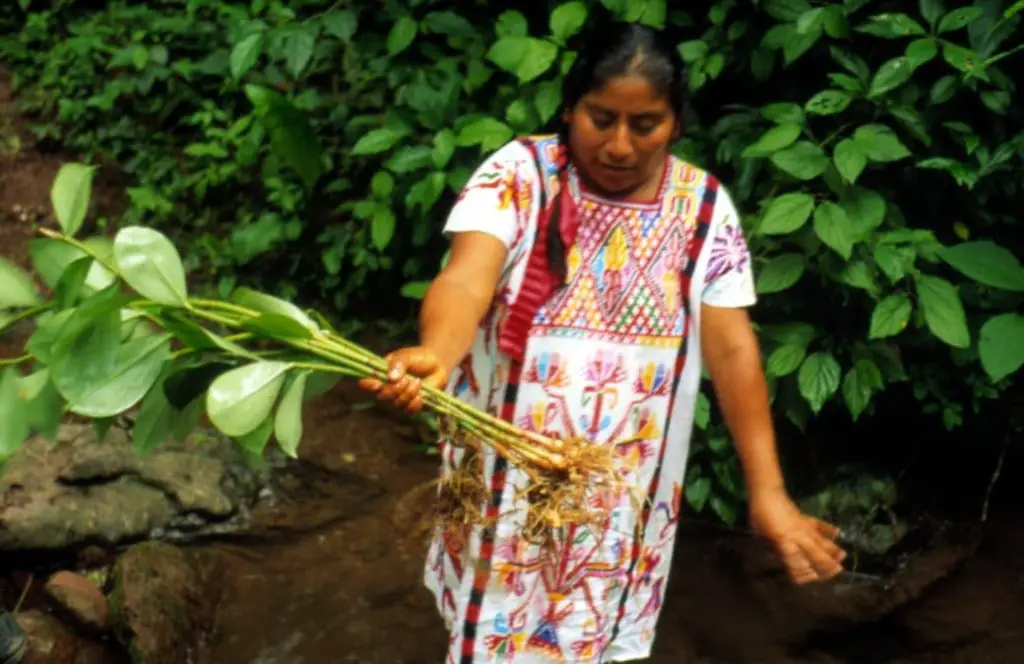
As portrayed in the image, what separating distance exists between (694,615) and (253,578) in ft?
3.72

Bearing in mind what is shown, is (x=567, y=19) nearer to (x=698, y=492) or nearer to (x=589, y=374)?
(x=698, y=492)

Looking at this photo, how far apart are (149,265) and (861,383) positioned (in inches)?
68.2

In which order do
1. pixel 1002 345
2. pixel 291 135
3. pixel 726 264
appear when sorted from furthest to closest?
pixel 291 135 < pixel 1002 345 < pixel 726 264

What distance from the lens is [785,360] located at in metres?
→ 2.60

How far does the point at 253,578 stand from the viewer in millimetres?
2918

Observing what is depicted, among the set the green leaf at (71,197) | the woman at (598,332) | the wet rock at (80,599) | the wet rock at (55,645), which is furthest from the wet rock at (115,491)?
the green leaf at (71,197)

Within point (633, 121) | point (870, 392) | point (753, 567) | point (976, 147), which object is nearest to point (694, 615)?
point (753, 567)

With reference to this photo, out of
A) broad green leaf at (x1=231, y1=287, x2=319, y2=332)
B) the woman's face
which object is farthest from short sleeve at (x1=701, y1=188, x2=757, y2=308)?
broad green leaf at (x1=231, y1=287, x2=319, y2=332)

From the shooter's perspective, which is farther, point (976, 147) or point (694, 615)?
point (694, 615)

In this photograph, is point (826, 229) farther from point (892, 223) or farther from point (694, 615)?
point (694, 615)

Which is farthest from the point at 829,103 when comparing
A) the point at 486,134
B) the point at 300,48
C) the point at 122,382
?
the point at 122,382

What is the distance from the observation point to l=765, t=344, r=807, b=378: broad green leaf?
8.49 feet

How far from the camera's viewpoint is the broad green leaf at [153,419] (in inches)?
63.7

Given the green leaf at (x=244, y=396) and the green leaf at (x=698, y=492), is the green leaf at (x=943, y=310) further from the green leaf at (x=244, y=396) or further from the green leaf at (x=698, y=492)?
the green leaf at (x=244, y=396)
